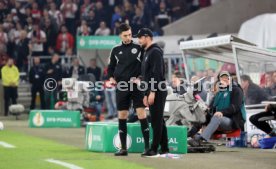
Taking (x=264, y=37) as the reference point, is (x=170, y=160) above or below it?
below

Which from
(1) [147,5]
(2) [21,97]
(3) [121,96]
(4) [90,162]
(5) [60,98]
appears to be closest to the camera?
(4) [90,162]

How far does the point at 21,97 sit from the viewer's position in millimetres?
35219

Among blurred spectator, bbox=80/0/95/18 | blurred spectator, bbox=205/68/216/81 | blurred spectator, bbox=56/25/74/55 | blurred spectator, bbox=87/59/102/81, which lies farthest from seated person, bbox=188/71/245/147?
blurred spectator, bbox=80/0/95/18

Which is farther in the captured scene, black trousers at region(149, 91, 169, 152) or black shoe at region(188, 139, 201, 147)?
black shoe at region(188, 139, 201, 147)

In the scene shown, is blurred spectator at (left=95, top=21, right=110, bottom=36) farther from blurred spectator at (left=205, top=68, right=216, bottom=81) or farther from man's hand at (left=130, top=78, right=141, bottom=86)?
man's hand at (left=130, top=78, right=141, bottom=86)

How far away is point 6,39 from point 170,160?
2135cm

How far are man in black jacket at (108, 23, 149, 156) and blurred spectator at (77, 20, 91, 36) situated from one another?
788 inches

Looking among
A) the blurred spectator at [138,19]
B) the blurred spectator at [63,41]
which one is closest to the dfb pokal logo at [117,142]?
the blurred spectator at [63,41]

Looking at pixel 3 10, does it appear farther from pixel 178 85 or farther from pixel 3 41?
pixel 178 85

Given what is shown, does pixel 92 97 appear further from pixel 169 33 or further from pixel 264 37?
pixel 169 33

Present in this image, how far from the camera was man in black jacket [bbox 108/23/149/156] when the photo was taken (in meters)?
15.7

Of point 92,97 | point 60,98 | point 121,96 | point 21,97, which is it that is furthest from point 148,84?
point 21,97

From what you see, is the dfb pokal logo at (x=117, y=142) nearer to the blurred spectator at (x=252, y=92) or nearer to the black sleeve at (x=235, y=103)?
the black sleeve at (x=235, y=103)

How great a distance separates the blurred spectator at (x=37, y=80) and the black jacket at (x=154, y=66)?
1841 centimetres
